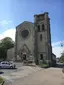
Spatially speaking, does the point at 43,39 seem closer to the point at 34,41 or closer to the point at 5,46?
the point at 34,41

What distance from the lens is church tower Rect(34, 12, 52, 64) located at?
155 ft

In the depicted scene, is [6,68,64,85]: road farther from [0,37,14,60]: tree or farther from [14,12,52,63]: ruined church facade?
[0,37,14,60]: tree

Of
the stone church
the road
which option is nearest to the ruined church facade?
the stone church

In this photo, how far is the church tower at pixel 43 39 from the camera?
47.4m

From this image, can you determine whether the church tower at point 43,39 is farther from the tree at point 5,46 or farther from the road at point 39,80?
the road at point 39,80

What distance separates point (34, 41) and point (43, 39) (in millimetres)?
3245

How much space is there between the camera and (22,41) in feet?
170

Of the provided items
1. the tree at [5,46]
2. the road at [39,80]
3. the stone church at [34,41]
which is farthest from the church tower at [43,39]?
the road at [39,80]

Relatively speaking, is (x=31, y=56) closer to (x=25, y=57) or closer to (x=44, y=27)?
(x=25, y=57)

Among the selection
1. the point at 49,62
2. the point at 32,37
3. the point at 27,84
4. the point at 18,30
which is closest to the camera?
the point at 27,84

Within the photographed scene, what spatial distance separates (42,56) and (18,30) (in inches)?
557

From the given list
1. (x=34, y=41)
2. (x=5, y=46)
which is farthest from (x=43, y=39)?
(x=5, y=46)

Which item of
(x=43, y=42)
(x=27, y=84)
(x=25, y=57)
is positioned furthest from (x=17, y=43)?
(x=27, y=84)

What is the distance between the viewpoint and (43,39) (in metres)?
48.7
